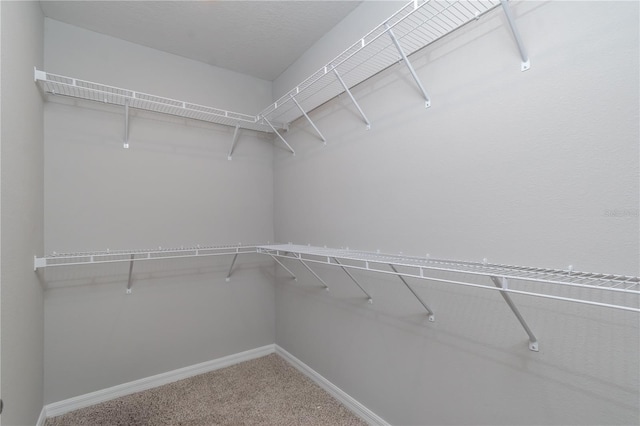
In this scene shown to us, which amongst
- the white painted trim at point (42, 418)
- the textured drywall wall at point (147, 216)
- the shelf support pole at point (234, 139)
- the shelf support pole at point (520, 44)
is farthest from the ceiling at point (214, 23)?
the white painted trim at point (42, 418)

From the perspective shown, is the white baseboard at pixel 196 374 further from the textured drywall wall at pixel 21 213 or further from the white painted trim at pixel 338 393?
the textured drywall wall at pixel 21 213

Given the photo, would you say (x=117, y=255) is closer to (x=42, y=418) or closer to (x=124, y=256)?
(x=124, y=256)

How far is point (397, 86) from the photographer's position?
1501 millimetres

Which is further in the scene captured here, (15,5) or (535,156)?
(15,5)

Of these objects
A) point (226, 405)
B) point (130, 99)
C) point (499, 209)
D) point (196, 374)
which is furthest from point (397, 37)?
point (196, 374)

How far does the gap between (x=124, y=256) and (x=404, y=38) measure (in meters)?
2.17

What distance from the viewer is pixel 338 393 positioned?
73.4 inches

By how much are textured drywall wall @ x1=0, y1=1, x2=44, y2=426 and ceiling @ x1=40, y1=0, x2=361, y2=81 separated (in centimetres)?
29

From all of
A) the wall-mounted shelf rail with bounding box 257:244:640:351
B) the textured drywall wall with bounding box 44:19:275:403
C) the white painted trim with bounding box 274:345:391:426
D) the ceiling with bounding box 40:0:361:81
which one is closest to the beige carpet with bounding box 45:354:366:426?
the white painted trim with bounding box 274:345:391:426

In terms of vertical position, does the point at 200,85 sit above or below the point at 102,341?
above

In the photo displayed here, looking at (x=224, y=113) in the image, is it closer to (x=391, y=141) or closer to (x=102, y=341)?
(x=391, y=141)

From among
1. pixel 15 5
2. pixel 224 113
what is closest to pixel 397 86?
pixel 224 113

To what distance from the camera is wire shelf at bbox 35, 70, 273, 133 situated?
5.40 ft

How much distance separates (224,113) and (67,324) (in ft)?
5.75
